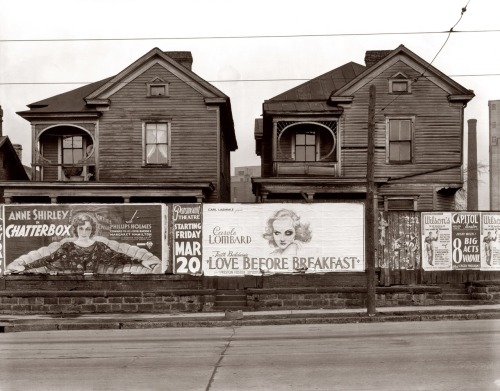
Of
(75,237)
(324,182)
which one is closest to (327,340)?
(75,237)

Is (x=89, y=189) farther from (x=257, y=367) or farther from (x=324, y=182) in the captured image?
(x=257, y=367)

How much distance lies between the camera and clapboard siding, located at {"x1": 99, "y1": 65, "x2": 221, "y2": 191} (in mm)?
28750

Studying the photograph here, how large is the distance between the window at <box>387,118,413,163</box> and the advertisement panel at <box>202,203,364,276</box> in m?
8.89

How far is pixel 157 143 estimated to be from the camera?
29.0m

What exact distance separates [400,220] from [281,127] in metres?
9.70

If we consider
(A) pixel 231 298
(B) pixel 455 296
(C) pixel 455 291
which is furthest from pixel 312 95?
(A) pixel 231 298

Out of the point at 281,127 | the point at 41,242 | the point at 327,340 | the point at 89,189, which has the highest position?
the point at 281,127

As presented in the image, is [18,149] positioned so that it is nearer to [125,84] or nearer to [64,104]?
[64,104]

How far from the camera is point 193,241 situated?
20.8 metres

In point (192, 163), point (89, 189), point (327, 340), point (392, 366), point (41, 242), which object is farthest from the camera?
point (192, 163)

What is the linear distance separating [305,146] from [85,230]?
12609 mm

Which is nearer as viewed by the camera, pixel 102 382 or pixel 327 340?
pixel 102 382

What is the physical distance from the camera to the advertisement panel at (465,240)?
20.9 meters

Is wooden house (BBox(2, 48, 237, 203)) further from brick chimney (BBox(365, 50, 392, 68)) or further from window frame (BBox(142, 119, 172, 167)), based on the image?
brick chimney (BBox(365, 50, 392, 68))
